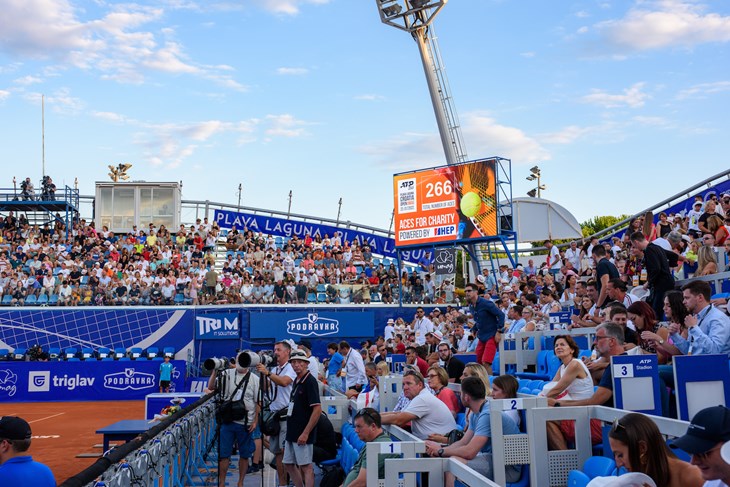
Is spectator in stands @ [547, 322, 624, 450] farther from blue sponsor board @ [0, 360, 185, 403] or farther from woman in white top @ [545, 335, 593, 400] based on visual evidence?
blue sponsor board @ [0, 360, 185, 403]

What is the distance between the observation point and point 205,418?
11.3m

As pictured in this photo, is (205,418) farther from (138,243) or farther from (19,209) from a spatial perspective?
(19,209)

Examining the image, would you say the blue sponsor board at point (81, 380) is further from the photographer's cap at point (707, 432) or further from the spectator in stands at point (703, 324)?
the photographer's cap at point (707, 432)

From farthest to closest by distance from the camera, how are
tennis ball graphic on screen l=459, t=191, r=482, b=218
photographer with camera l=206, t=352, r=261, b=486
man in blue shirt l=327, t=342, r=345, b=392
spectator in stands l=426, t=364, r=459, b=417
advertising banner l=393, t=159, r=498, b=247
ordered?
tennis ball graphic on screen l=459, t=191, r=482, b=218
advertising banner l=393, t=159, r=498, b=247
man in blue shirt l=327, t=342, r=345, b=392
photographer with camera l=206, t=352, r=261, b=486
spectator in stands l=426, t=364, r=459, b=417

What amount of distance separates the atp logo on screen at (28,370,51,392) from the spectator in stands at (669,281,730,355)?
85.0 feet

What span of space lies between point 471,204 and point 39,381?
662 inches

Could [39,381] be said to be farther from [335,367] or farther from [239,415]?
[239,415]

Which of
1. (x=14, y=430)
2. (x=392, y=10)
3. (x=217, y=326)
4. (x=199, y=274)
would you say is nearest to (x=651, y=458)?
(x=14, y=430)

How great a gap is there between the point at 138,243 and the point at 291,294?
9132 mm

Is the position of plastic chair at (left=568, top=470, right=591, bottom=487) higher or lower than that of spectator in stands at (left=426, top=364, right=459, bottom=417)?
lower

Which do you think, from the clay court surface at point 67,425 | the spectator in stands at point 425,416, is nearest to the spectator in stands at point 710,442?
the spectator in stands at point 425,416

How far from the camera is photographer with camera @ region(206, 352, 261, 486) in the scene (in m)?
9.99

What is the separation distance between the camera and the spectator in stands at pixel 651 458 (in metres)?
3.33

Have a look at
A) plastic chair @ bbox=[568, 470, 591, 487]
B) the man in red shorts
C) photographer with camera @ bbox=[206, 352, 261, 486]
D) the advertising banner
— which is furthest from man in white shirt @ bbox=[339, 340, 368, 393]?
the advertising banner
